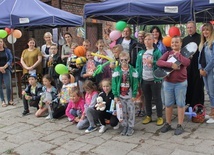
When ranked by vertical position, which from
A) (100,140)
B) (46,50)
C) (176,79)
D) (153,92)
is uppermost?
(46,50)

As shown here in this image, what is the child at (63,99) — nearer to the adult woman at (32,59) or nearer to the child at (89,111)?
the child at (89,111)

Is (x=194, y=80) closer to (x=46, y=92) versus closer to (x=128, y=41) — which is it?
(x=128, y=41)

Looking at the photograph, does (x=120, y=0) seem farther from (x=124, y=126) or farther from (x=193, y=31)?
(x=124, y=126)

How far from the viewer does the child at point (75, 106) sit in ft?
16.9

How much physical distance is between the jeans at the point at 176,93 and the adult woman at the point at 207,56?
669 millimetres

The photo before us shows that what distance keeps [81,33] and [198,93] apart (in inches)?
225

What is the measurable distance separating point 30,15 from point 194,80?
413cm

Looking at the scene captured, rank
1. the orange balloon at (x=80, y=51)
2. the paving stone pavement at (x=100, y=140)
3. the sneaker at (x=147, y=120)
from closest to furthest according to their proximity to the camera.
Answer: the paving stone pavement at (x=100, y=140) → the sneaker at (x=147, y=120) → the orange balloon at (x=80, y=51)

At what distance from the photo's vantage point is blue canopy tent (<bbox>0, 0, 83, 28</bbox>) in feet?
21.2

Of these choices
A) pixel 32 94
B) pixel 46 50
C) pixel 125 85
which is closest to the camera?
pixel 125 85

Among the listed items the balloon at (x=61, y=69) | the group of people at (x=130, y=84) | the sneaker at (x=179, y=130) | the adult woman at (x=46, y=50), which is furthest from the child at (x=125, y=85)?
the adult woman at (x=46, y=50)

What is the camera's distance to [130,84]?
4367 mm

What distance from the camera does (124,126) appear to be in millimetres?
4539

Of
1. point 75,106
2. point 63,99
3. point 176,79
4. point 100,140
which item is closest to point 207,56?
point 176,79
